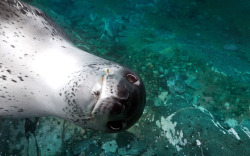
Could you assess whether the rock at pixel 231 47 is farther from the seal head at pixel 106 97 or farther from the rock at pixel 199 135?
the seal head at pixel 106 97

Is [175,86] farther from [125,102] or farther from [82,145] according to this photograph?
[125,102]

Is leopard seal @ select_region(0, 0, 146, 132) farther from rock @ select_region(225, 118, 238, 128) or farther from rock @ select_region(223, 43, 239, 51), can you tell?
rock @ select_region(223, 43, 239, 51)

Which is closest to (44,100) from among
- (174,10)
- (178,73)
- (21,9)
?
(21,9)

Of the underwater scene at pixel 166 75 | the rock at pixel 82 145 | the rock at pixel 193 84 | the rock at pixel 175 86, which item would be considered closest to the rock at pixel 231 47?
the underwater scene at pixel 166 75

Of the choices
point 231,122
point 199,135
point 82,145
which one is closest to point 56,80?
point 82,145

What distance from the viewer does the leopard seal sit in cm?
152

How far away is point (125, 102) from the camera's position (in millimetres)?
1491

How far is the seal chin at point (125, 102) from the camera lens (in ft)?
4.80

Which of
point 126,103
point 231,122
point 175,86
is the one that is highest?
point 126,103

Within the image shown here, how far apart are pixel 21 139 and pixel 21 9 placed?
1.87 meters

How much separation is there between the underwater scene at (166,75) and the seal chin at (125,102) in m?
1.75

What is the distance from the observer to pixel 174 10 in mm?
5141

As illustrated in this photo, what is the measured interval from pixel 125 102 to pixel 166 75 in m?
2.79

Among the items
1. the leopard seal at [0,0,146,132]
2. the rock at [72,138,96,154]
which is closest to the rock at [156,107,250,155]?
the rock at [72,138,96,154]
